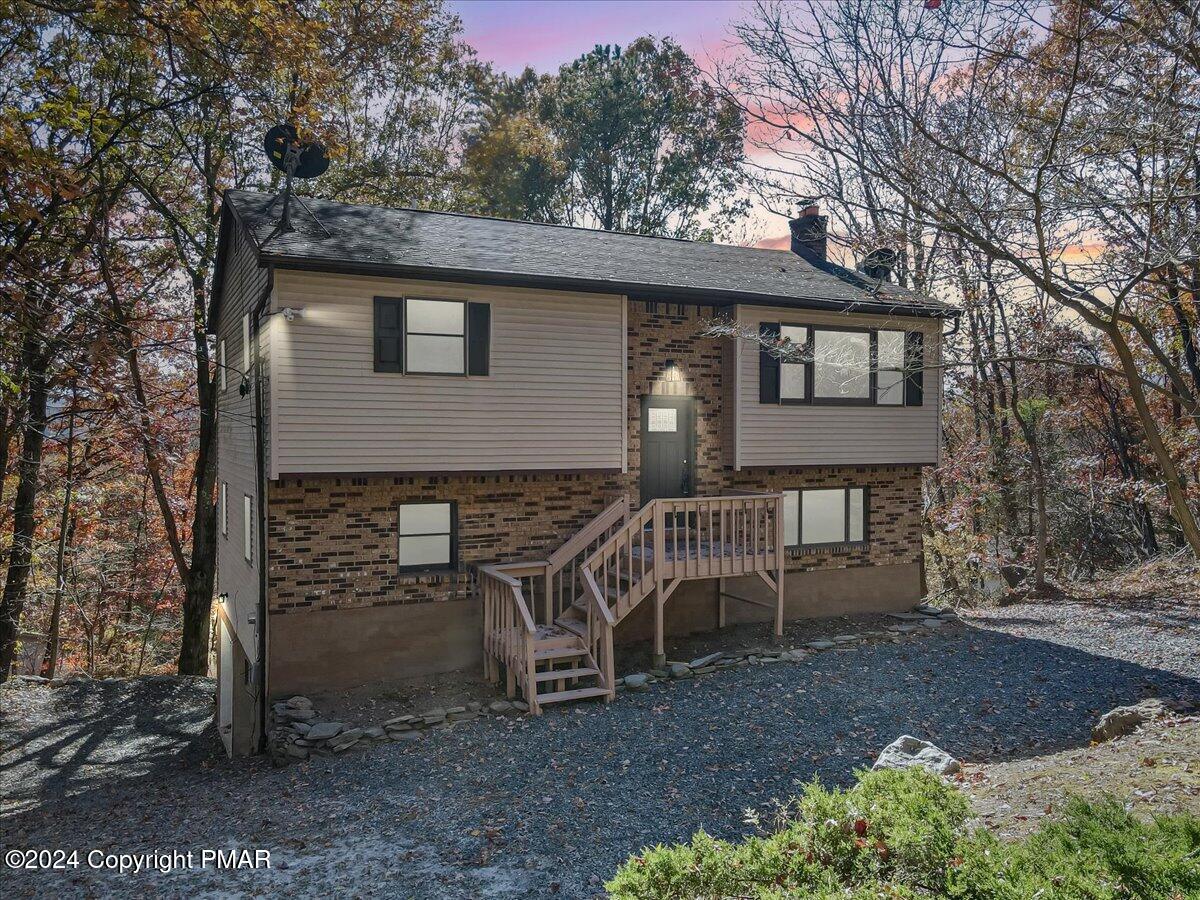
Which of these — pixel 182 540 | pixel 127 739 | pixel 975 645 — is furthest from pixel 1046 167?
pixel 182 540

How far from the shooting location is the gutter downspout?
1031 centimetres

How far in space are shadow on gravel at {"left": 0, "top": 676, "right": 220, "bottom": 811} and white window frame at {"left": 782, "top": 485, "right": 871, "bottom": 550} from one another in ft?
33.0

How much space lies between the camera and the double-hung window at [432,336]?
10.6 meters

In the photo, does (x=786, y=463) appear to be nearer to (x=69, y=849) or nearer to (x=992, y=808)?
(x=992, y=808)

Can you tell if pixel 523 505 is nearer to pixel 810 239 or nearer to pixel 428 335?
pixel 428 335

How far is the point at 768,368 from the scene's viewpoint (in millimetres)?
12953

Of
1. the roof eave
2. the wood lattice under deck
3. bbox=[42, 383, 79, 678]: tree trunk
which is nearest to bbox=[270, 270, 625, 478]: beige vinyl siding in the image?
the roof eave

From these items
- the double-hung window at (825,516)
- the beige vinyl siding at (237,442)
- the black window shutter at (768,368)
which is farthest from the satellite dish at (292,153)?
the double-hung window at (825,516)

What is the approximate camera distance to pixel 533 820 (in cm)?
696

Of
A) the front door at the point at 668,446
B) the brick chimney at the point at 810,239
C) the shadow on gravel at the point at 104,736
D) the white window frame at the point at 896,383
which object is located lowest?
the shadow on gravel at the point at 104,736

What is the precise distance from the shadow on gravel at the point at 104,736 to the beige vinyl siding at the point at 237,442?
6.76 feet


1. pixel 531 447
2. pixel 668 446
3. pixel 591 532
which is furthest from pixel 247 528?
pixel 668 446

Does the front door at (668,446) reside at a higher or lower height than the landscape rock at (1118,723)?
higher

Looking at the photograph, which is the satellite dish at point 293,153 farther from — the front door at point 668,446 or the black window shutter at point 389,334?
the front door at point 668,446
